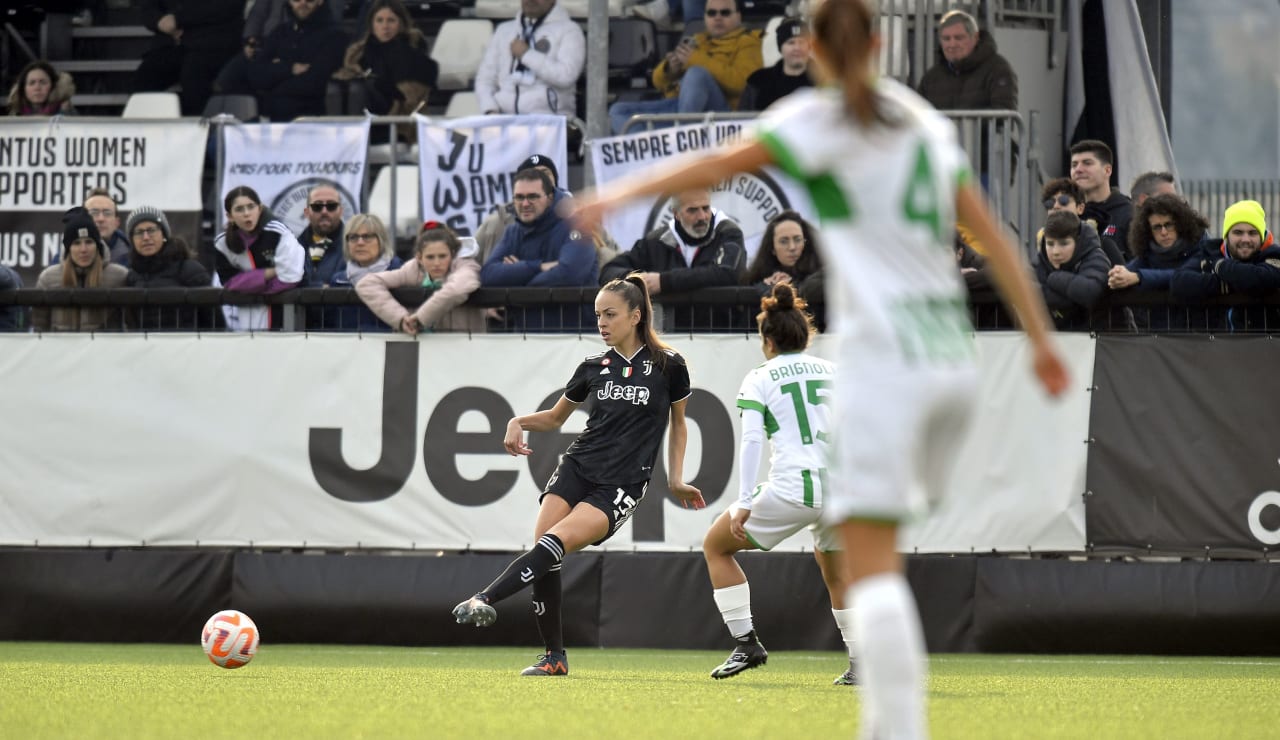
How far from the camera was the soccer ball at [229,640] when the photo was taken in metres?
9.05

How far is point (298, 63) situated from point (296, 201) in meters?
3.01

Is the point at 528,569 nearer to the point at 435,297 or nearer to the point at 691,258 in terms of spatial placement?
the point at 435,297

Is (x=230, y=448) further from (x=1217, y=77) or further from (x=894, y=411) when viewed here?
(x=1217, y=77)

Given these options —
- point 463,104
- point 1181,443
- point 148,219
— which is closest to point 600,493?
point 1181,443

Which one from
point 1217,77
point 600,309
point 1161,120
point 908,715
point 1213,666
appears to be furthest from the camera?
point 1217,77

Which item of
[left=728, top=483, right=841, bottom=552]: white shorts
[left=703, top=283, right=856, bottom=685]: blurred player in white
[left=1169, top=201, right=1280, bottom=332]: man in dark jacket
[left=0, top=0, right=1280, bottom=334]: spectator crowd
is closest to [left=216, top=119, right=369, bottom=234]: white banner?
[left=0, top=0, right=1280, bottom=334]: spectator crowd

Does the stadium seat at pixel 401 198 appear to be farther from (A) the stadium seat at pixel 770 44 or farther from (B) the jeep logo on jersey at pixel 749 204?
(A) the stadium seat at pixel 770 44

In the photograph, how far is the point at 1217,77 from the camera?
66.1 feet

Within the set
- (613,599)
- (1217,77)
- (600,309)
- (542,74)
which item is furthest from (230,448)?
(1217,77)

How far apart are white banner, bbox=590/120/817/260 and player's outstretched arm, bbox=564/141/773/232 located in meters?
8.82

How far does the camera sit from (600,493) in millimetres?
9344

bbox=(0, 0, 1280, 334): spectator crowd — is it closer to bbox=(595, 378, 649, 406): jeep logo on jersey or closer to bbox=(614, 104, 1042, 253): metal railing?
bbox=(614, 104, 1042, 253): metal railing

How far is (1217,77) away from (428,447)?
40.2 ft

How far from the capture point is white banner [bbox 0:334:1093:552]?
39.5 ft
